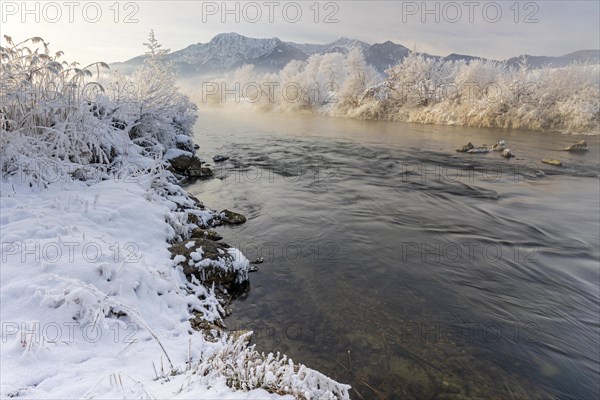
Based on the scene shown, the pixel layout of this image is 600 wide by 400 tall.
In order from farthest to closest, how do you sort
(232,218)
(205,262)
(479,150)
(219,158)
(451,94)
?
(451,94) → (479,150) → (219,158) → (232,218) → (205,262)

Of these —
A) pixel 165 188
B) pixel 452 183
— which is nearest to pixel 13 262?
pixel 165 188

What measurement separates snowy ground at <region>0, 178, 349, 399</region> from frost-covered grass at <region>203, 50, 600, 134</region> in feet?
137

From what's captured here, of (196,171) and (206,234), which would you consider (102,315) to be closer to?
(206,234)

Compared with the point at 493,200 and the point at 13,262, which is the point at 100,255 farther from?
the point at 493,200

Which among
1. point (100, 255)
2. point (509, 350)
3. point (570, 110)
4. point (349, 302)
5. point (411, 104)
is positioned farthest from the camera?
point (411, 104)

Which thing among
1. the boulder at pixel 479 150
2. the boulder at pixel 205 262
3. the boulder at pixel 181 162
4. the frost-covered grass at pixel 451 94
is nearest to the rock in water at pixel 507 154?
the boulder at pixel 479 150

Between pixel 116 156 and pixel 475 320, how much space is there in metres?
9.91

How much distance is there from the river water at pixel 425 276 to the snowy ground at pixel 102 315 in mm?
1528

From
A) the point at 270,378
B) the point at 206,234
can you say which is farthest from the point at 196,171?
the point at 270,378

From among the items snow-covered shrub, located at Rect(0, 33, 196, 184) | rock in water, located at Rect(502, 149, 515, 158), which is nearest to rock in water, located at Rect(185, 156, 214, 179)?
snow-covered shrub, located at Rect(0, 33, 196, 184)

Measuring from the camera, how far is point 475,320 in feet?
20.5

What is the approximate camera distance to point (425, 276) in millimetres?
7730

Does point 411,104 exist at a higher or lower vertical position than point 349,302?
higher

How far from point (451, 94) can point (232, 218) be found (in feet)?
144
